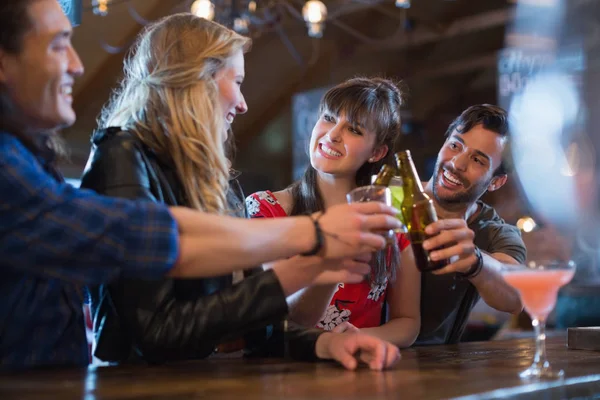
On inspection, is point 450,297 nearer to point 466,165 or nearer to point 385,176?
point 466,165

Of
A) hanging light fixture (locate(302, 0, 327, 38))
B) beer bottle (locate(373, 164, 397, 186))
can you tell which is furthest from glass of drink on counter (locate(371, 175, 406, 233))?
hanging light fixture (locate(302, 0, 327, 38))

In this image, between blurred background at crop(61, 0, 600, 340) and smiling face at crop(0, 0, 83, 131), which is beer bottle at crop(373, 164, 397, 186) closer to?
smiling face at crop(0, 0, 83, 131)

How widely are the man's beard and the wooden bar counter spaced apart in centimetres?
98

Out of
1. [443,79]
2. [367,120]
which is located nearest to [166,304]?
[367,120]

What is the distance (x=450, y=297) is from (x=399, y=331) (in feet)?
1.31

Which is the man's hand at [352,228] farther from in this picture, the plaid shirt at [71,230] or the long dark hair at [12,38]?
the long dark hair at [12,38]

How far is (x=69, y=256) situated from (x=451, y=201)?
5.64 ft

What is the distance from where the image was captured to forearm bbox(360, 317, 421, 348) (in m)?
2.29

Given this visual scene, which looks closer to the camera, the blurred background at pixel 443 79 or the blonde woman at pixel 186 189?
the blonde woman at pixel 186 189

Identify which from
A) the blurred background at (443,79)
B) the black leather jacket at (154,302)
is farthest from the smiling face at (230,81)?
the blurred background at (443,79)

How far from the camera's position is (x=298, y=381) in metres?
1.40

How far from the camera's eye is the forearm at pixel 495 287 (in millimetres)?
2293

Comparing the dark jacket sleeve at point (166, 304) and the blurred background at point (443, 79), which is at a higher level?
the blurred background at point (443, 79)

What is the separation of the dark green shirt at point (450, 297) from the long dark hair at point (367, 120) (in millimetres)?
250
